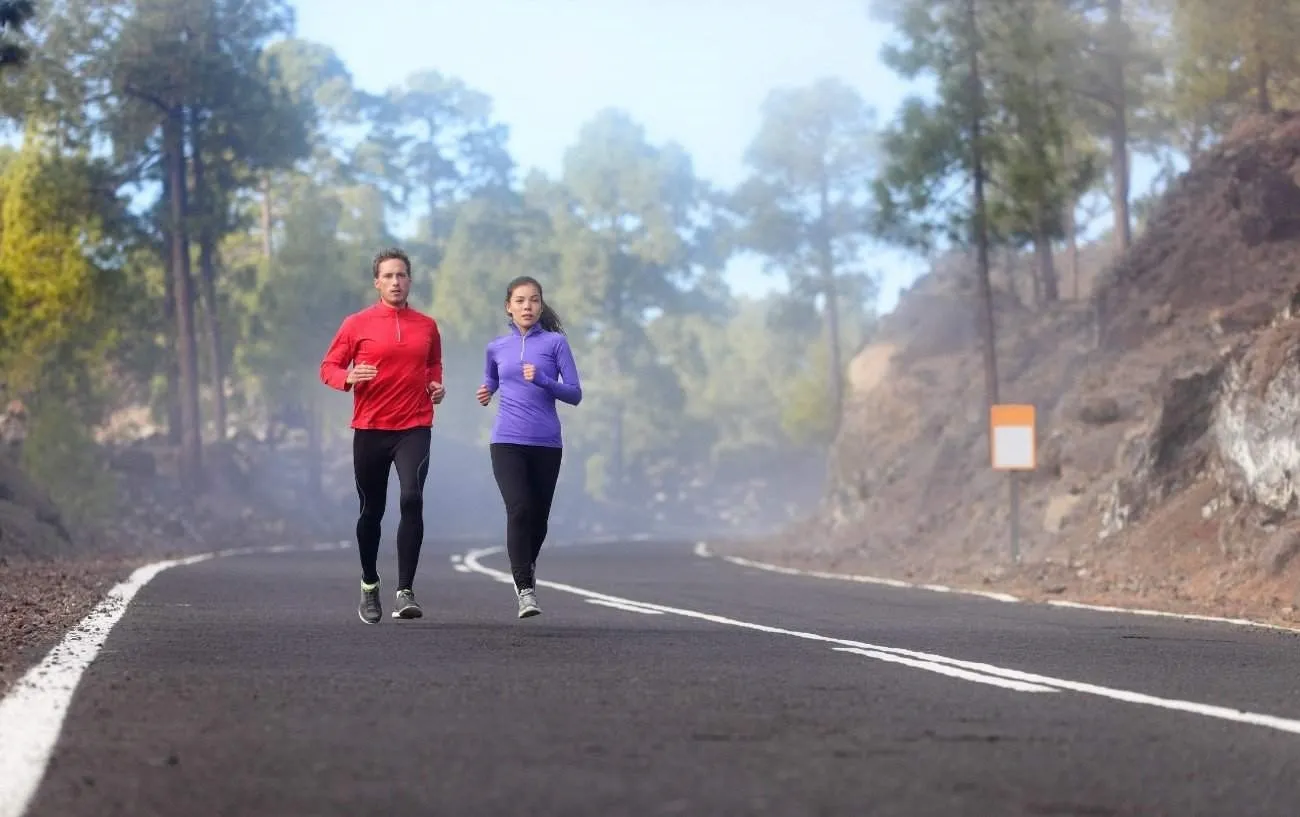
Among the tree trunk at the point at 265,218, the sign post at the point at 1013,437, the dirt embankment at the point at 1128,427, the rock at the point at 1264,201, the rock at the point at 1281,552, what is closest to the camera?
the rock at the point at 1281,552

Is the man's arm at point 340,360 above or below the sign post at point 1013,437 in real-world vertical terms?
above

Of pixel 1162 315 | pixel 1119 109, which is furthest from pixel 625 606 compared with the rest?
pixel 1119 109

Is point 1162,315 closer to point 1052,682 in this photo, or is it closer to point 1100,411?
point 1100,411

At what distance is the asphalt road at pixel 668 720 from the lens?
485 centimetres

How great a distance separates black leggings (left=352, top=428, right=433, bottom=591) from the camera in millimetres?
11484

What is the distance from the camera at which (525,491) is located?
11.8m

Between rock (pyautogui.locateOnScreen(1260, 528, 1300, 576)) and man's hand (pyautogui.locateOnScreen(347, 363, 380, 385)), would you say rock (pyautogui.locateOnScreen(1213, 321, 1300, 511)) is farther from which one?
man's hand (pyautogui.locateOnScreen(347, 363, 380, 385))

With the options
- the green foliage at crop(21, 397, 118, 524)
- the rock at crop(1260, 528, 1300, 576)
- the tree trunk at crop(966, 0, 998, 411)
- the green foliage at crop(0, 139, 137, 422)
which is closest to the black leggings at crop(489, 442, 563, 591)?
the rock at crop(1260, 528, 1300, 576)

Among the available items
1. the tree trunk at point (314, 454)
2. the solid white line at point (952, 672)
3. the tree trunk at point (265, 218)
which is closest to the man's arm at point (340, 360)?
the solid white line at point (952, 672)

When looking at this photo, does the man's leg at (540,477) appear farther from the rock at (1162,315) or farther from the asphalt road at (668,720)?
the rock at (1162,315)

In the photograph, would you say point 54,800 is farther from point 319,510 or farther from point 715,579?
point 319,510

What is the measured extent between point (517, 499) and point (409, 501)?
2.25 ft

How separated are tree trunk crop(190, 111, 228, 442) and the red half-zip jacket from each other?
36752 millimetres

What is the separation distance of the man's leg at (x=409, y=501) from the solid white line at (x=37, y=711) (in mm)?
1856
